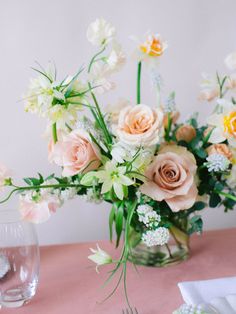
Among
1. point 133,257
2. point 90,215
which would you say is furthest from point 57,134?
point 90,215

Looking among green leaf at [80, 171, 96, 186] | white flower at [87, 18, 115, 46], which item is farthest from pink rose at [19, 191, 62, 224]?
white flower at [87, 18, 115, 46]

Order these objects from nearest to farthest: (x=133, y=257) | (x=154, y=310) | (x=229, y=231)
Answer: (x=154, y=310), (x=133, y=257), (x=229, y=231)

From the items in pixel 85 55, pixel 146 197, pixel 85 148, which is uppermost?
pixel 85 55

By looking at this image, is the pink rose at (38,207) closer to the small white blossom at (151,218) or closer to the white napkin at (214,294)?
the small white blossom at (151,218)

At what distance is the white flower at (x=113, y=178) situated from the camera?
79cm

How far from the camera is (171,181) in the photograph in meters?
0.87

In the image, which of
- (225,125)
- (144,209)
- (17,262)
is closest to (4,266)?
(17,262)

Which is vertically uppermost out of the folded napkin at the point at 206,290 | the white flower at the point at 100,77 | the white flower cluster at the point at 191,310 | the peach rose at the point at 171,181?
the white flower at the point at 100,77

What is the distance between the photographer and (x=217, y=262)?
1.03 m

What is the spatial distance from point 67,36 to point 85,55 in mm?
68

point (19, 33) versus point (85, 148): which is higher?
point (19, 33)

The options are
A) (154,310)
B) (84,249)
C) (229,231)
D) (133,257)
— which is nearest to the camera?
(154,310)

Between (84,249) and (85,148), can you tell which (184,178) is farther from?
(84,249)

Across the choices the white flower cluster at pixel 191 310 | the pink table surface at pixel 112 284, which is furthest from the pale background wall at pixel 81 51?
the white flower cluster at pixel 191 310
